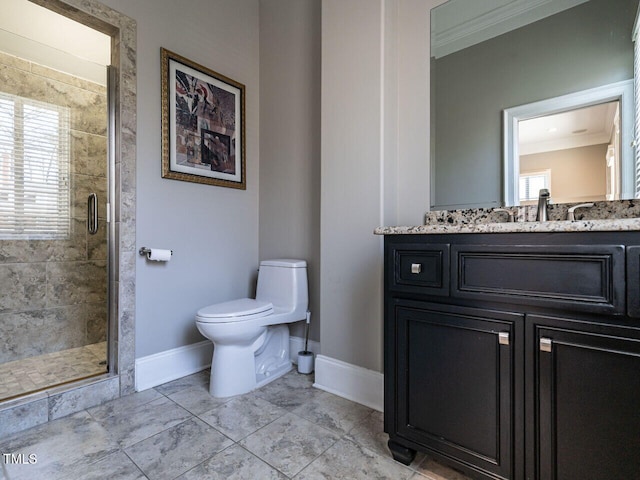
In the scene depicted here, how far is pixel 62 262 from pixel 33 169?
718 mm

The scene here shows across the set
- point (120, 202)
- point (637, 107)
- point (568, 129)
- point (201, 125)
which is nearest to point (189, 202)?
point (120, 202)

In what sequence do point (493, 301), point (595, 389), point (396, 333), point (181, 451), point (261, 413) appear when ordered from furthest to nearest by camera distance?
point (261, 413), point (181, 451), point (396, 333), point (493, 301), point (595, 389)

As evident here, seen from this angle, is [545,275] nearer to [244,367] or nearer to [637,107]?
[637,107]

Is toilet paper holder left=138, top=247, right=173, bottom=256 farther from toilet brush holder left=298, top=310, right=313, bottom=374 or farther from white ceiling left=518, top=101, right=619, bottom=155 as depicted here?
white ceiling left=518, top=101, right=619, bottom=155

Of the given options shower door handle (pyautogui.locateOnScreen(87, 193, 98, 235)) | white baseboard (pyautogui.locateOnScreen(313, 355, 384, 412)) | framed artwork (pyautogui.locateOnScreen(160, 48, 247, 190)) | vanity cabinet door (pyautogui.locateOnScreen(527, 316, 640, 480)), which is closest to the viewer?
vanity cabinet door (pyautogui.locateOnScreen(527, 316, 640, 480))

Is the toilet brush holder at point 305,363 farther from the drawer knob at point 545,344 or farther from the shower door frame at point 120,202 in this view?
the drawer knob at point 545,344

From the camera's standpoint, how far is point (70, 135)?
2570mm

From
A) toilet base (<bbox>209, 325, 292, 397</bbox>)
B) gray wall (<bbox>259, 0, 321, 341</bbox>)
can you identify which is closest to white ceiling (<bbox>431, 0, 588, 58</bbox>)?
gray wall (<bbox>259, 0, 321, 341</bbox>)

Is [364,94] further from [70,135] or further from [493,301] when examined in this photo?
[70,135]

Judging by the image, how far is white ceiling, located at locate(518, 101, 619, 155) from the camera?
1.29 metres

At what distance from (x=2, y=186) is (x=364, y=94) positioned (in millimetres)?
2552

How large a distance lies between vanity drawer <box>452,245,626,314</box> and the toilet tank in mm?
1230

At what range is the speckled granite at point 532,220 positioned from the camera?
846 mm

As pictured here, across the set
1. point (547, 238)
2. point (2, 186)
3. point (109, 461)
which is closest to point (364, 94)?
point (547, 238)
